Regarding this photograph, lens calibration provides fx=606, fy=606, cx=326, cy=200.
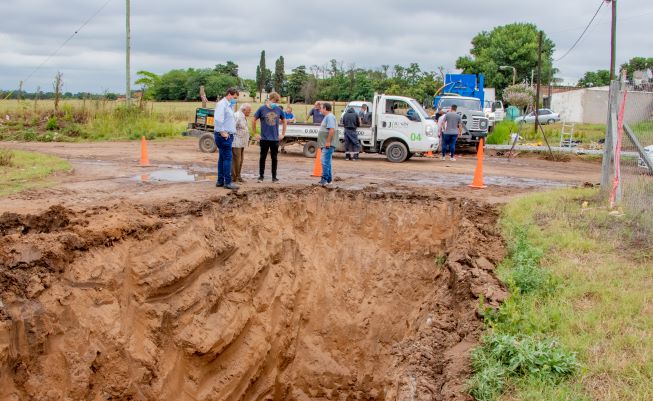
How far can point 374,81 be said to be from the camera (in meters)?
48.2

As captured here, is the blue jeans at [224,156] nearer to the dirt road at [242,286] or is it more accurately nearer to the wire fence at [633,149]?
the dirt road at [242,286]

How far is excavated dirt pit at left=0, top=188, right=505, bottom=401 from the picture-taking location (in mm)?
6430

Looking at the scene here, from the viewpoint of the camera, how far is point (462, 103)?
79.2 ft

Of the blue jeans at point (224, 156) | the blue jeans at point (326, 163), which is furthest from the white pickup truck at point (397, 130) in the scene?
the blue jeans at point (224, 156)

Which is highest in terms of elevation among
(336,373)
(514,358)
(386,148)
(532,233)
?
(386,148)

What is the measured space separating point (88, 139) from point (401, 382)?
2106 centimetres

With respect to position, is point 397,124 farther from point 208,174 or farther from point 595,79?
point 595,79

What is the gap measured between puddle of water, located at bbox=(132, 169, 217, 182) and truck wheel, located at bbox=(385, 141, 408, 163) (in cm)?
688

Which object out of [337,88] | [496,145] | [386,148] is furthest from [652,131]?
[337,88]

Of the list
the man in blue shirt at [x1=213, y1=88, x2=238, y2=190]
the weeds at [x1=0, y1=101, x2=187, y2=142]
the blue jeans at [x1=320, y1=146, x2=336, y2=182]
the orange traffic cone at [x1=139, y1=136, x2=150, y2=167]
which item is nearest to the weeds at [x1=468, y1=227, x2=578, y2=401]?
the man in blue shirt at [x1=213, y1=88, x2=238, y2=190]

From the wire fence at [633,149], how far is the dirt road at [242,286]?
2.16 metres

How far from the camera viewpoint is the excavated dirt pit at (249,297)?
6430mm

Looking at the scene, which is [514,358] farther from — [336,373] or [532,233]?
[336,373]

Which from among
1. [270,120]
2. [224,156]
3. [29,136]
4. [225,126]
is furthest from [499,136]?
[29,136]
